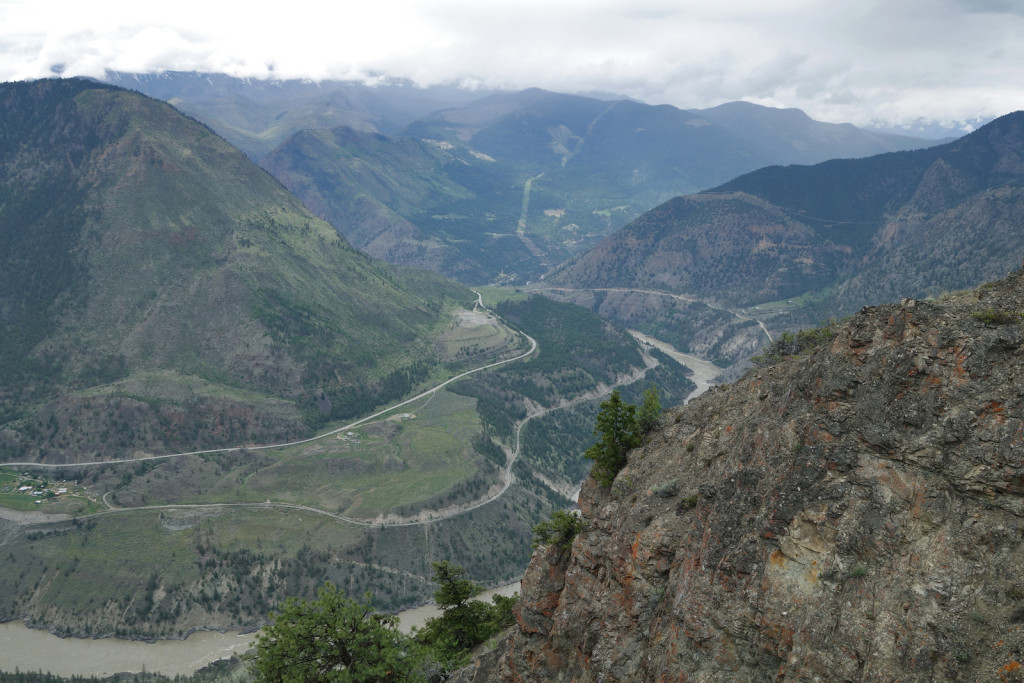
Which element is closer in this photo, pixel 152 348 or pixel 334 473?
pixel 334 473

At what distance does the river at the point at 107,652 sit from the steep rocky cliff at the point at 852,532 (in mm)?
78633

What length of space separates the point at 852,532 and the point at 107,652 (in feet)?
376

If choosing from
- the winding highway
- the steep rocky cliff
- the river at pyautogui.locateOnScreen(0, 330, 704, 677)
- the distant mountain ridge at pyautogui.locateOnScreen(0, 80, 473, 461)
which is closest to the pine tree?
the steep rocky cliff

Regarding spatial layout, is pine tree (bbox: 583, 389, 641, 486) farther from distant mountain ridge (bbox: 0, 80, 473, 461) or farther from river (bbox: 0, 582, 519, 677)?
distant mountain ridge (bbox: 0, 80, 473, 461)

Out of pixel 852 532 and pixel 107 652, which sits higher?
pixel 852 532

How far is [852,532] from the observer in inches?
990

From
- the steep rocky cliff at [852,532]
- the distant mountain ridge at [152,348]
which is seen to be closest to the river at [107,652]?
the distant mountain ridge at [152,348]

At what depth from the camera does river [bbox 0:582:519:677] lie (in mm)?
95062

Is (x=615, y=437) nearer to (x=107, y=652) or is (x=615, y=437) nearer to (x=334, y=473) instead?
(x=107, y=652)

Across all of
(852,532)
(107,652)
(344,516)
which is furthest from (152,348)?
(852,532)

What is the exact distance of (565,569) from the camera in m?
42.8

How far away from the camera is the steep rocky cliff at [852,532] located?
22562mm

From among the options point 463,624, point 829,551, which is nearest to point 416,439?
point 463,624

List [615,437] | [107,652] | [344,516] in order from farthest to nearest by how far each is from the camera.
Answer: [344,516] → [107,652] → [615,437]
